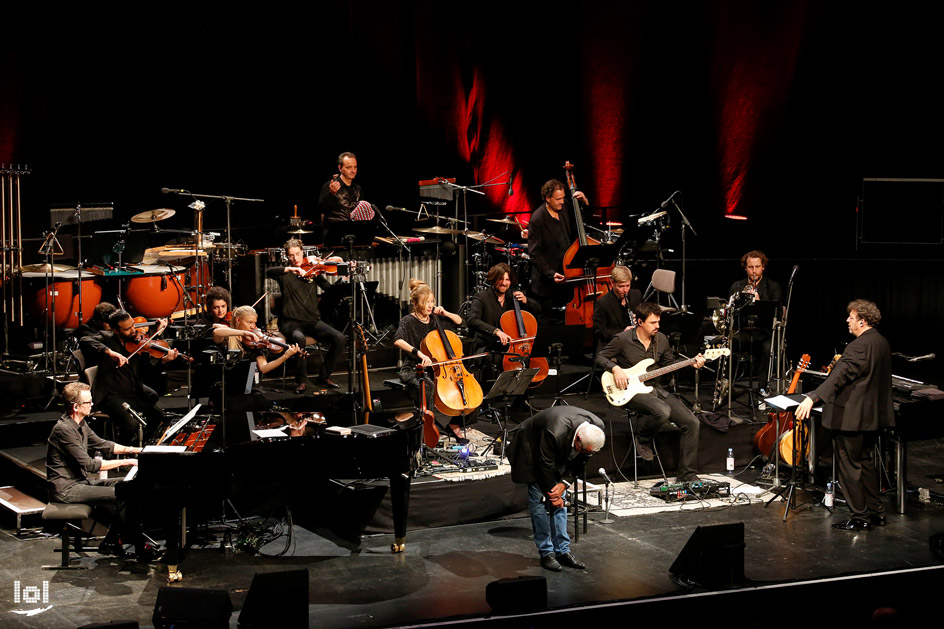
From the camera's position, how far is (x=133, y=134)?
47.8 ft

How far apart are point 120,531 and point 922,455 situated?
8.71 m

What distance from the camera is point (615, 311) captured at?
12.0 m

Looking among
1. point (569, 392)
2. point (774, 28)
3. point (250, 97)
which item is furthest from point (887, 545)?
point (250, 97)

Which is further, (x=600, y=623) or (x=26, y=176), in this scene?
(x=26, y=176)

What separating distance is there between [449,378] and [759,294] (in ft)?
13.9

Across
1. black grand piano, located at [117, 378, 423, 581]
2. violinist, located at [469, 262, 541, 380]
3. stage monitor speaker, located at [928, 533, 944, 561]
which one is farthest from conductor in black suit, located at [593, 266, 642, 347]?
stage monitor speaker, located at [928, 533, 944, 561]

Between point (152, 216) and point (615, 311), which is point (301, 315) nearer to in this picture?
point (152, 216)

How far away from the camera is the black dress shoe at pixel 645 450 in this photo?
1113 centimetres

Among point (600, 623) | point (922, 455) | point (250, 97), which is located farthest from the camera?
point (250, 97)

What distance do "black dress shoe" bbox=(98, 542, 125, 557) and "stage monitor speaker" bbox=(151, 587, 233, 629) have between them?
3.08 metres

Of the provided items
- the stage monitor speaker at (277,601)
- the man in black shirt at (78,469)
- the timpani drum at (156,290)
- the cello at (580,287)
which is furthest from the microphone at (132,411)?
the cello at (580,287)

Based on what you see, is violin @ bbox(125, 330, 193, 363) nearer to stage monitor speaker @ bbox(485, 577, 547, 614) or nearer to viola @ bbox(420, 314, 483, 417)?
viola @ bbox(420, 314, 483, 417)

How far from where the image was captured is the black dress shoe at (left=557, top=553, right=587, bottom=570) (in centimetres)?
863

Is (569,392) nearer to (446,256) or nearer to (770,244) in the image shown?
(446,256)
